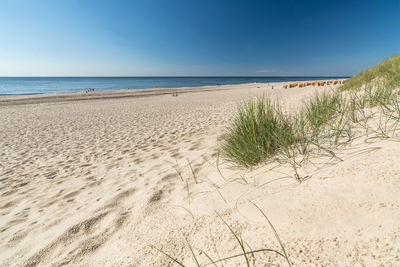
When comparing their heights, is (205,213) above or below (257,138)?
below

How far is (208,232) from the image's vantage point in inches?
50.3

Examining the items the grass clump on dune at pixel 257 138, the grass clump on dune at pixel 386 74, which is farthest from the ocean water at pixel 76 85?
the grass clump on dune at pixel 386 74

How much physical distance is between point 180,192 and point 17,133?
7.48 m

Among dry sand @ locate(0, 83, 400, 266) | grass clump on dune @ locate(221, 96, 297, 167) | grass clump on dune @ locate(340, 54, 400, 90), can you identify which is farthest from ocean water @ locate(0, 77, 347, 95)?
grass clump on dune @ locate(340, 54, 400, 90)

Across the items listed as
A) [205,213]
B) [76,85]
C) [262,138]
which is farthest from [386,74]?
[76,85]

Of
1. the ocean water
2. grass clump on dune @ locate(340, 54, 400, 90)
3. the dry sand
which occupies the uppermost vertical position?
the ocean water

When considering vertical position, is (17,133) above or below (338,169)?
below

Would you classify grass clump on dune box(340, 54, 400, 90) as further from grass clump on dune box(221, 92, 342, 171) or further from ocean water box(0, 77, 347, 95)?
ocean water box(0, 77, 347, 95)

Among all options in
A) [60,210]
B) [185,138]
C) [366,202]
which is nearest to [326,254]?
[366,202]

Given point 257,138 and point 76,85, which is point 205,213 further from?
point 76,85

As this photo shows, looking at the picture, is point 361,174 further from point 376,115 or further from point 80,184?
point 80,184

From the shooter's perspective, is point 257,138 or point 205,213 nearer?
point 205,213

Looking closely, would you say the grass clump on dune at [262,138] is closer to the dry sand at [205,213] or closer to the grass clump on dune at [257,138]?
the grass clump on dune at [257,138]

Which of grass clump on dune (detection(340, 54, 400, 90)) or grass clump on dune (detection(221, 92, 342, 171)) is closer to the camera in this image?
grass clump on dune (detection(221, 92, 342, 171))
